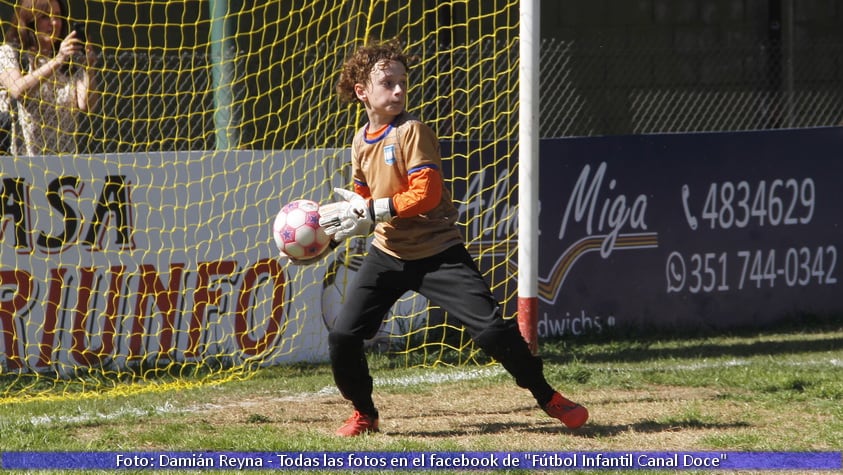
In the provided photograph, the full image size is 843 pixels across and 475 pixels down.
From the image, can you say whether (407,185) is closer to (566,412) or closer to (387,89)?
(387,89)

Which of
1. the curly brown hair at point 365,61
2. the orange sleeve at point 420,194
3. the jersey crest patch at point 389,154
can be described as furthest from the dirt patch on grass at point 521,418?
the curly brown hair at point 365,61

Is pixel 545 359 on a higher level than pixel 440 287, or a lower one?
lower

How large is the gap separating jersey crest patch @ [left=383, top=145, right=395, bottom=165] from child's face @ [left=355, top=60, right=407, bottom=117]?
167 mm

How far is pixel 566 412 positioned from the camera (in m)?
6.18

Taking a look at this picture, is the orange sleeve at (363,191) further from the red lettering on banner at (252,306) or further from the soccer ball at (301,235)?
the red lettering on banner at (252,306)

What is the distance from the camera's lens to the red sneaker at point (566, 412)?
243 inches

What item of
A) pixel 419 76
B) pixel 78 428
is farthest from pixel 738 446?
pixel 419 76

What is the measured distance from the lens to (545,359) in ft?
28.9

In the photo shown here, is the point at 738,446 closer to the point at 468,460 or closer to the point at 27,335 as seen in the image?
the point at 468,460

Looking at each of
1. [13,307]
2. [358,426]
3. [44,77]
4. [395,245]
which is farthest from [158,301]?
[395,245]

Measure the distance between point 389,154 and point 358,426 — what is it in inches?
54.0

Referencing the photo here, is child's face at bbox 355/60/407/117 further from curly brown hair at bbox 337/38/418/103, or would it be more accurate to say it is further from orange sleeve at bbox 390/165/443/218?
orange sleeve at bbox 390/165/443/218

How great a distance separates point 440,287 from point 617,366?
285 centimetres

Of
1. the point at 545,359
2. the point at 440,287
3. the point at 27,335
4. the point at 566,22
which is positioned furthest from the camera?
the point at 566,22
